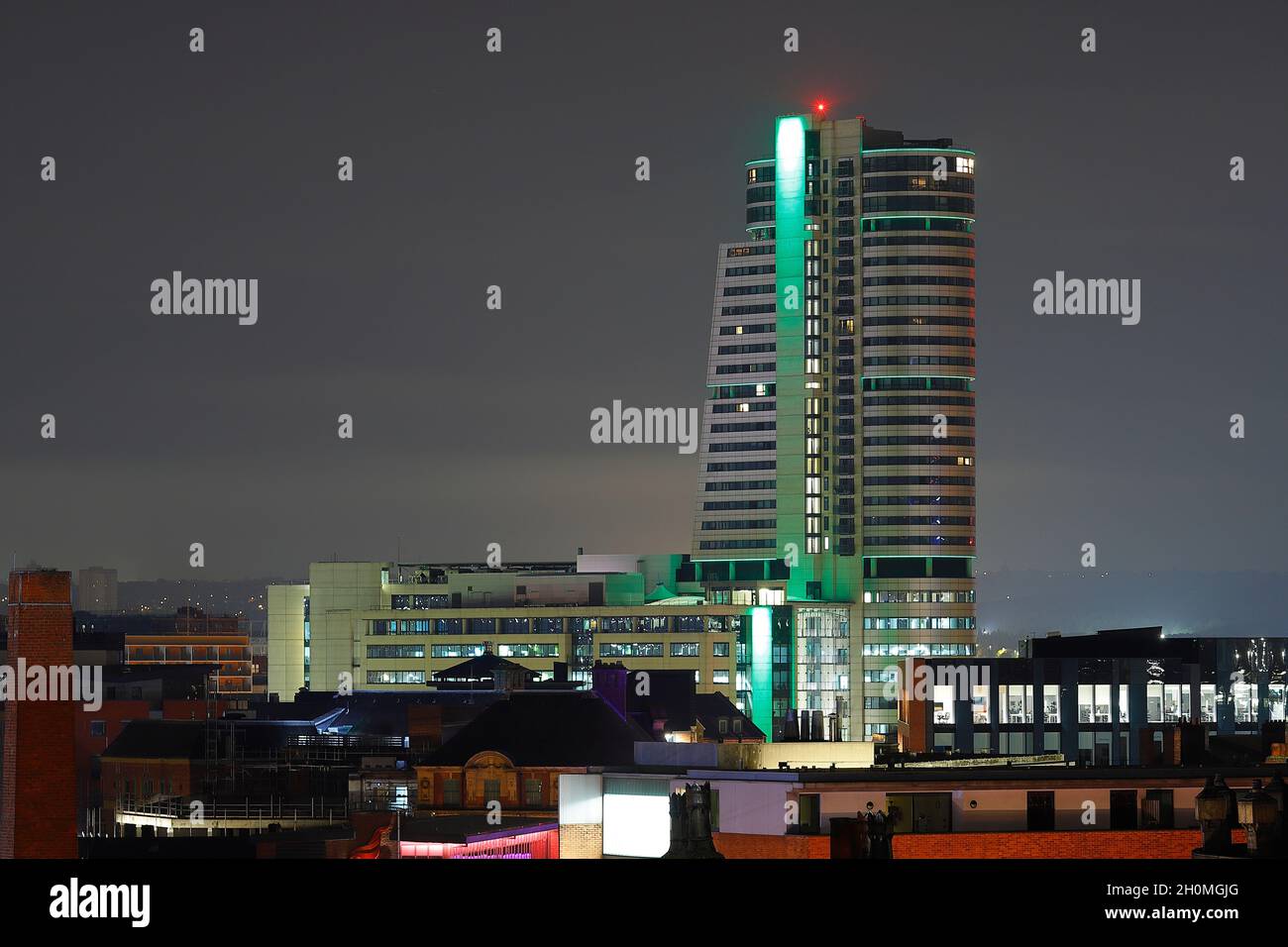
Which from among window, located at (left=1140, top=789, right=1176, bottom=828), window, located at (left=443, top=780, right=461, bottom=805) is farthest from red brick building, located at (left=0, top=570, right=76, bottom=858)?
window, located at (left=1140, top=789, right=1176, bottom=828)

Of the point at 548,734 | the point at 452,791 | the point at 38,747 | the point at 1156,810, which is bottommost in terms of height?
the point at 452,791

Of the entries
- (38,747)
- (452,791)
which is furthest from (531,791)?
(38,747)

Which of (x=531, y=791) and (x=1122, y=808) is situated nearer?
(x=1122, y=808)

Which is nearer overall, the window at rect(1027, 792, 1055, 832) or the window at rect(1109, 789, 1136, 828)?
the window at rect(1027, 792, 1055, 832)

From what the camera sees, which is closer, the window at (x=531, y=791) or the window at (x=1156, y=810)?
the window at (x=1156, y=810)

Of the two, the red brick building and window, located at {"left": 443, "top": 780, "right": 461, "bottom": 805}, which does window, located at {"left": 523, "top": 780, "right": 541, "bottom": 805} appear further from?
the red brick building

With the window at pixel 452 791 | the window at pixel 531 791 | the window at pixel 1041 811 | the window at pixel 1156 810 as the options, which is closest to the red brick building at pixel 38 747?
the window at pixel 452 791

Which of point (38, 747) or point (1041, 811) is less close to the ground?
point (38, 747)

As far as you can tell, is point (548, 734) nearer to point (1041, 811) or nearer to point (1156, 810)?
point (1041, 811)

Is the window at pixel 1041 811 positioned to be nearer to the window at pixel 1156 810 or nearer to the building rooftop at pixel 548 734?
the window at pixel 1156 810
